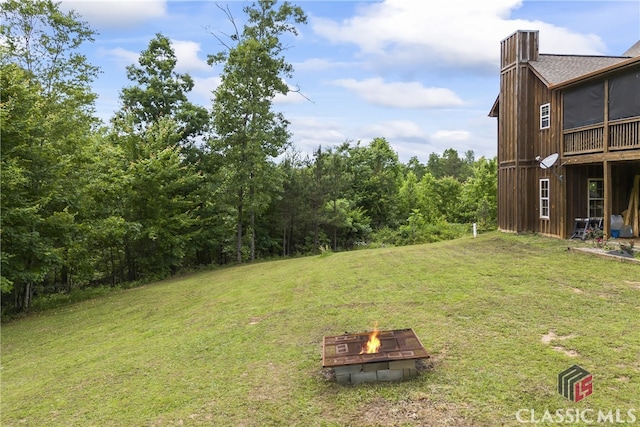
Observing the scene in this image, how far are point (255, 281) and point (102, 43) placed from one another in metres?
14.9

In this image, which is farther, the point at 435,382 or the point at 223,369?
the point at 223,369

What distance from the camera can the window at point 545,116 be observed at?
46.6 feet

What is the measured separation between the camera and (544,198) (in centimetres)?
1445

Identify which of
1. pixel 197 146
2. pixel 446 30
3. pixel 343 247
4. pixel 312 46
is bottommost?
pixel 343 247

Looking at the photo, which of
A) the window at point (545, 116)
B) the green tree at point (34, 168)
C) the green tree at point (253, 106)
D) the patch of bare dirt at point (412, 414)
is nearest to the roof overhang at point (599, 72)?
the window at point (545, 116)

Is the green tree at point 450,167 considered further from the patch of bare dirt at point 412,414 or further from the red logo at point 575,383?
the patch of bare dirt at point 412,414

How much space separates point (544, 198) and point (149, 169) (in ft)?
50.6

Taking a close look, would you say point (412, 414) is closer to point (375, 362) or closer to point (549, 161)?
point (375, 362)

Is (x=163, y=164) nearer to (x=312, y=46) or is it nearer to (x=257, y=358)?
(x=312, y=46)

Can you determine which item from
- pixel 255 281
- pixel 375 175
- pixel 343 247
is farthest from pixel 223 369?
pixel 375 175

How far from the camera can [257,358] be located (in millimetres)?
5484

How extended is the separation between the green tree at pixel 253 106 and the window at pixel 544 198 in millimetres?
11370

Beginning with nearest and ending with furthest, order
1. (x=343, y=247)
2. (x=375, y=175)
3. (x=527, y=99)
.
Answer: (x=527, y=99)
(x=343, y=247)
(x=375, y=175)

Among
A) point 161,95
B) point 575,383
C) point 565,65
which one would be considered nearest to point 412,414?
point 575,383
